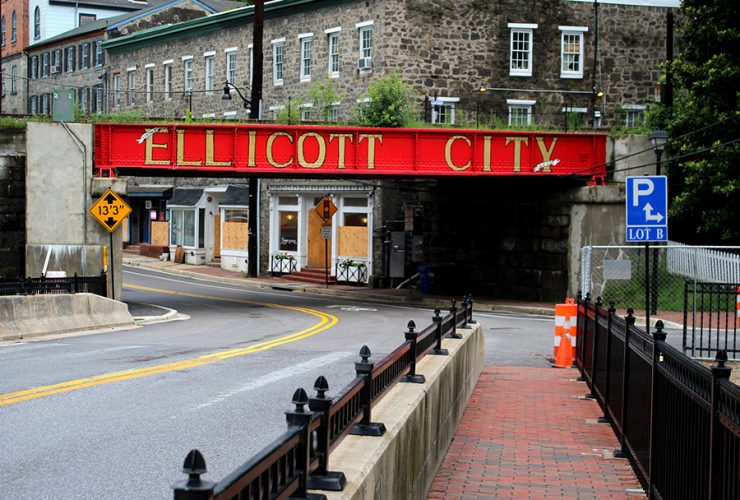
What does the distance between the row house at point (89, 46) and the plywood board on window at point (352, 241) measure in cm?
2288

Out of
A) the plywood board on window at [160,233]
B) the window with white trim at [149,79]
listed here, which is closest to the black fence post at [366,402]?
the plywood board on window at [160,233]

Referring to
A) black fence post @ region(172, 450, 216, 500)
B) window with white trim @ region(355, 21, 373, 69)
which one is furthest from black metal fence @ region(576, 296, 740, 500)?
window with white trim @ region(355, 21, 373, 69)

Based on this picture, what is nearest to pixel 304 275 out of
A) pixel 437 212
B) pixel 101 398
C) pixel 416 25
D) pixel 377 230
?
pixel 377 230

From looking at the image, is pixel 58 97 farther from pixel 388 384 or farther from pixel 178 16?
pixel 178 16

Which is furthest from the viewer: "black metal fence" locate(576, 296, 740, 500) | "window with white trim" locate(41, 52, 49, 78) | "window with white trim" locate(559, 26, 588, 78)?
"window with white trim" locate(41, 52, 49, 78)

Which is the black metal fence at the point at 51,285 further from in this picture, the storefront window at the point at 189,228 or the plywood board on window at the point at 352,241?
the storefront window at the point at 189,228

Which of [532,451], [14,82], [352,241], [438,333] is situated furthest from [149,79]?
[532,451]

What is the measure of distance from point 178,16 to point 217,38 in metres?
13.9

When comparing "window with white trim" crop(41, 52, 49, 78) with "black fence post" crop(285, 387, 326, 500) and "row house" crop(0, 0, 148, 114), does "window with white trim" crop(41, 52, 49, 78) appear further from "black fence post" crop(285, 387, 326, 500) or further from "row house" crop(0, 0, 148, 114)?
"black fence post" crop(285, 387, 326, 500)

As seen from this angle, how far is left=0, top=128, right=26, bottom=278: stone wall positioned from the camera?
29984 millimetres

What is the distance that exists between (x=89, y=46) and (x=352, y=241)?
30.9 m

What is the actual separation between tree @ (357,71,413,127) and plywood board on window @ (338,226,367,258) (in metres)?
5.93

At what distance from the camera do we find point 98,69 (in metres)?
65.5

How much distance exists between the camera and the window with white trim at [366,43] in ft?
146
